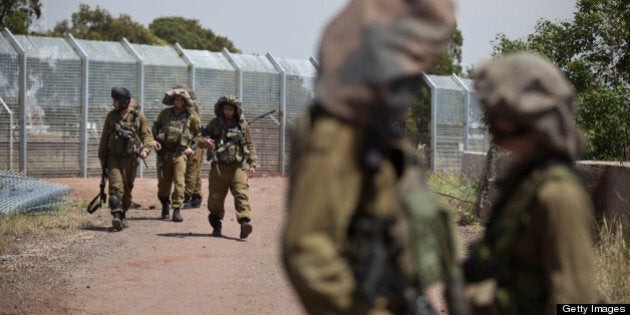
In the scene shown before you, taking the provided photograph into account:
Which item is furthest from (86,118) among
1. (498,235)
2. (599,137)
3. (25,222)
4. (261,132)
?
(498,235)

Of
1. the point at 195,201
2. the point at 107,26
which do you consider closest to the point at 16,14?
the point at 195,201

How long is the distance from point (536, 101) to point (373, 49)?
2.31 ft

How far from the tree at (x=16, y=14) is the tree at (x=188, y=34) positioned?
126 feet

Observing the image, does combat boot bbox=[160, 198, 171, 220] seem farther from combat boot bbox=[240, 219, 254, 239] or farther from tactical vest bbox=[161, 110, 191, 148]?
combat boot bbox=[240, 219, 254, 239]

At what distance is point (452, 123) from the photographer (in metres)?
27.4

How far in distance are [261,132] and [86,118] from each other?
16.7ft

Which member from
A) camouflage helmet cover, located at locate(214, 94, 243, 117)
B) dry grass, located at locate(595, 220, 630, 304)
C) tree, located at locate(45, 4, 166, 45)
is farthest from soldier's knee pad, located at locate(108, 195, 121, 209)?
tree, located at locate(45, 4, 166, 45)

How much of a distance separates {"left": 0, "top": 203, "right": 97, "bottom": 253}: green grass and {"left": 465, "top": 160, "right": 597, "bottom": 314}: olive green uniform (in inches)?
363

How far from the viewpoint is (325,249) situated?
2506 millimetres

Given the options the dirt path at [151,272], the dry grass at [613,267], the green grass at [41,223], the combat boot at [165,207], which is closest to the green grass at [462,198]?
the dirt path at [151,272]

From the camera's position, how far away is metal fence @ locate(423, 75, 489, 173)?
26.8 metres

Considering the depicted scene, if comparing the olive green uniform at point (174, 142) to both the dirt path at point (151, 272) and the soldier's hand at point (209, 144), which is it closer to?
the dirt path at point (151, 272)

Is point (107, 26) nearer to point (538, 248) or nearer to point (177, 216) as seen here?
point (177, 216)

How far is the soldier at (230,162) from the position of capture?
12852mm
